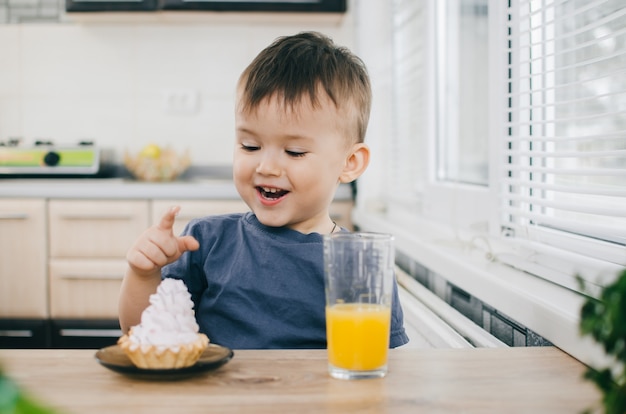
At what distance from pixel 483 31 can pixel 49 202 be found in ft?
6.09

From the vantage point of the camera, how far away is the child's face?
1126 mm

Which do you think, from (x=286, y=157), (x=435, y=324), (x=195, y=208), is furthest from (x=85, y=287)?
(x=286, y=157)

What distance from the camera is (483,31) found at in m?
1.99

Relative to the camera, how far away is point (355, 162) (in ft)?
4.32

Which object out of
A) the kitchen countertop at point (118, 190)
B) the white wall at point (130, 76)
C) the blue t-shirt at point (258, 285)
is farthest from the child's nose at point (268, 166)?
the white wall at point (130, 76)

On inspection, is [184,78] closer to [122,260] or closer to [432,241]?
[122,260]

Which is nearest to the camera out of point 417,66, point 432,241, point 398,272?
point 432,241

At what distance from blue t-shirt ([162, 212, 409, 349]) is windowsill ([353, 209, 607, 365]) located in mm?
173

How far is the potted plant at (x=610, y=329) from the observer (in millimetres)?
469

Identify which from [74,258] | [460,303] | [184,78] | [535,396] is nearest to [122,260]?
[74,258]

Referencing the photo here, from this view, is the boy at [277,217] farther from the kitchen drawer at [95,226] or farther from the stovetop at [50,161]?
the stovetop at [50,161]

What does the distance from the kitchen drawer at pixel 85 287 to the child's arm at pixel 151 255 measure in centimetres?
194

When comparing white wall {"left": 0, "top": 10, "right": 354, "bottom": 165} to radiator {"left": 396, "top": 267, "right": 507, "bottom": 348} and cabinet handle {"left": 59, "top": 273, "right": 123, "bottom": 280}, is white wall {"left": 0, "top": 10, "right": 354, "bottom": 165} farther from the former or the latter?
radiator {"left": 396, "top": 267, "right": 507, "bottom": 348}

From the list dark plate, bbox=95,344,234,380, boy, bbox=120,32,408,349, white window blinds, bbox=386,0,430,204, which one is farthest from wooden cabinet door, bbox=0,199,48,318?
dark plate, bbox=95,344,234,380
